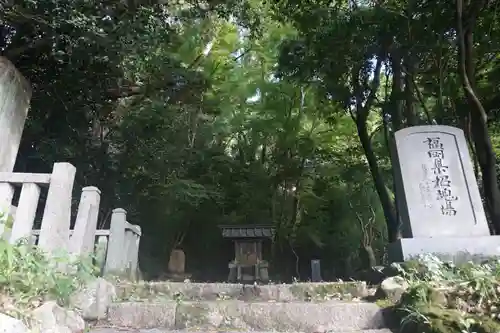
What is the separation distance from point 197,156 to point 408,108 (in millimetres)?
6293

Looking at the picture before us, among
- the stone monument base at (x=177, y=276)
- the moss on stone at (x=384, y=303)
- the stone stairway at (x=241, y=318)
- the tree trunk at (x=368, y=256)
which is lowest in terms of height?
the stone stairway at (x=241, y=318)

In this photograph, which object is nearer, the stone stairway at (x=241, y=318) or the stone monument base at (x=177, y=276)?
the stone stairway at (x=241, y=318)

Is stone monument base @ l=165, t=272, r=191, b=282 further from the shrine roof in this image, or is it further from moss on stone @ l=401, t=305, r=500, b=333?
moss on stone @ l=401, t=305, r=500, b=333

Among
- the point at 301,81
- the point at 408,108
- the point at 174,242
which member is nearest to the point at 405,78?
the point at 408,108

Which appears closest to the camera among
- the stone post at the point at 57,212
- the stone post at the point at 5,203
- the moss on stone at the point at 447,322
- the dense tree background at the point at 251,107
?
the moss on stone at the point at 447,322

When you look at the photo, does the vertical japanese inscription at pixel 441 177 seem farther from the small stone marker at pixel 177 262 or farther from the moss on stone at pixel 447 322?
the small stone marker at pixel 177 262

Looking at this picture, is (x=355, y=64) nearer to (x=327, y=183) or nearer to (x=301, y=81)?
(x=301, y=81)

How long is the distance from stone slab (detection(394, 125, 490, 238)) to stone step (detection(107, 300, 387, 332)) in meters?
2.52

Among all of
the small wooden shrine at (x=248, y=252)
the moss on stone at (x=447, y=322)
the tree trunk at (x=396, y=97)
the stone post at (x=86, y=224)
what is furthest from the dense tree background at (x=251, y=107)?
the moss on stone at (x=447, y=322)

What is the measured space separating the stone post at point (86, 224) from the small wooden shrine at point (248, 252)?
614 cm

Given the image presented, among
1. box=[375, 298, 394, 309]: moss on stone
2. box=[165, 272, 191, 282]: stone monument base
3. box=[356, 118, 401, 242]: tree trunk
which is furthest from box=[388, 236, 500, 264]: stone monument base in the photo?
box=[165, 272, 191, 282]: stone monument base

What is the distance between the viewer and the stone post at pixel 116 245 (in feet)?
17.8

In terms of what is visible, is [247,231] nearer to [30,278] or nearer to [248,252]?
[248,252]

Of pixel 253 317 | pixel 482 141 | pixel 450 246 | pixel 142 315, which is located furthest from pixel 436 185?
pixel 142 315
